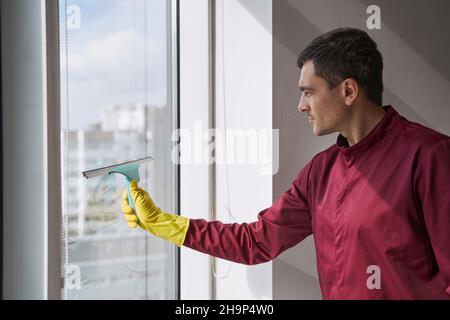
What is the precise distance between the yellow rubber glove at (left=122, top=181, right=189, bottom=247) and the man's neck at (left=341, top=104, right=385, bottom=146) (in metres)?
0.51

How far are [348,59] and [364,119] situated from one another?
15cm

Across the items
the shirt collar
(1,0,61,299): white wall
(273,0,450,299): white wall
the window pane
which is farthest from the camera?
(273,0,450,299): white wall

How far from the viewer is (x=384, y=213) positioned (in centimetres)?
121

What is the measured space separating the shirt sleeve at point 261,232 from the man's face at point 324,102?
170 mm

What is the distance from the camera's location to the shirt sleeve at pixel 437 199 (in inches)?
44.4

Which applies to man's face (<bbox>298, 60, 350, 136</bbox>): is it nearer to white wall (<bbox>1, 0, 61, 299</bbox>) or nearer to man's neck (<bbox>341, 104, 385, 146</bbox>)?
man's neck (<bbox>341, 104, 385, 146</bbox>)

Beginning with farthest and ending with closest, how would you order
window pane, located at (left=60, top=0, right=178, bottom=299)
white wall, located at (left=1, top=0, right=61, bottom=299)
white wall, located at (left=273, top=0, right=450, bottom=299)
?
white wall, located at (left=273, top=0, right=450, bottom=299), window pane, located at (left=60, top=0, right=178, bottom=299), white wall, located at (left=1, top=0, right=61, bottom=299)

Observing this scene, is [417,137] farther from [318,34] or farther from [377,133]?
[318,34]

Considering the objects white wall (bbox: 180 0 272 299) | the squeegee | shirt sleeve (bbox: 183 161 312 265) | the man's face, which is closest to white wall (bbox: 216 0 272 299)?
white wall (bbox: 180 0 272 299)

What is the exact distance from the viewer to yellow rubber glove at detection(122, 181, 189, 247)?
1391 millimetres

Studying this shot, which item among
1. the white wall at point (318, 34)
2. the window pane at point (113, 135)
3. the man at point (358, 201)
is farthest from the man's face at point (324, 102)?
the window pane at point (113, 135)

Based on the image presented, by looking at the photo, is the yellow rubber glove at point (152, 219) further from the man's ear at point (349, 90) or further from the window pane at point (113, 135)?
the man's ear at point (349, 90)
